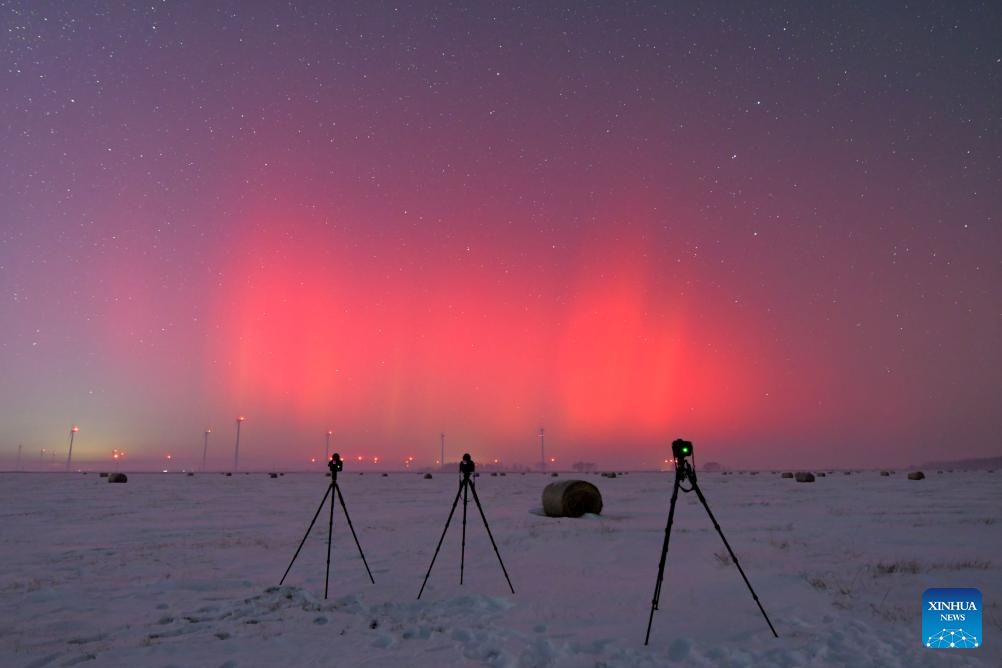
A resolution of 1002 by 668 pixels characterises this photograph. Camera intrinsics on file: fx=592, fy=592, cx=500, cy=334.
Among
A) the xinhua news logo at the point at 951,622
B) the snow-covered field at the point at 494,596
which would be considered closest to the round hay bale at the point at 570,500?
the snow-covered field at the point at 494,596

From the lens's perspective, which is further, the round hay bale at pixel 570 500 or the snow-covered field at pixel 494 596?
the round hay bale at pixel 570 500

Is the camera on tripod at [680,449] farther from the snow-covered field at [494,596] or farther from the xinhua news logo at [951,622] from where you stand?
the xinhua news logo at [951,622]

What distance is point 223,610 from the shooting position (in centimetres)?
814

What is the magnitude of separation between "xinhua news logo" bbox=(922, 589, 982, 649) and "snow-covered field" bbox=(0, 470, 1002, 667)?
0.14 meters

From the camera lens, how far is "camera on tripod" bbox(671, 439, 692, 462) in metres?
6.70

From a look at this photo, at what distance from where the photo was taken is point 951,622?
22.0ft

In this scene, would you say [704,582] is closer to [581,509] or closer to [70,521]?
[581,509]

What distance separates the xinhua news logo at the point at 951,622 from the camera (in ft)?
20.8

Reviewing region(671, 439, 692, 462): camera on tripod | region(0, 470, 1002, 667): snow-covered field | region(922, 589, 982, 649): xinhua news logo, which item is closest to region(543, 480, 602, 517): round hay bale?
region(0, 470, 1002, 667): snow-covered field

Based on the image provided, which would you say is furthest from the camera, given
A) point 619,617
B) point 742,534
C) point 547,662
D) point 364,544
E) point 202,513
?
point 202,513

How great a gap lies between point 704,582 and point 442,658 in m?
4.96

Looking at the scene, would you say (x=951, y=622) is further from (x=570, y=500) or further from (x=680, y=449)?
(x=570, y=500)

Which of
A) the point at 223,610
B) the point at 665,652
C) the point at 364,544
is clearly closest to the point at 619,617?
the point at 665,652

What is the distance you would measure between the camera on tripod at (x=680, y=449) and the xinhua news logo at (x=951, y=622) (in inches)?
123
